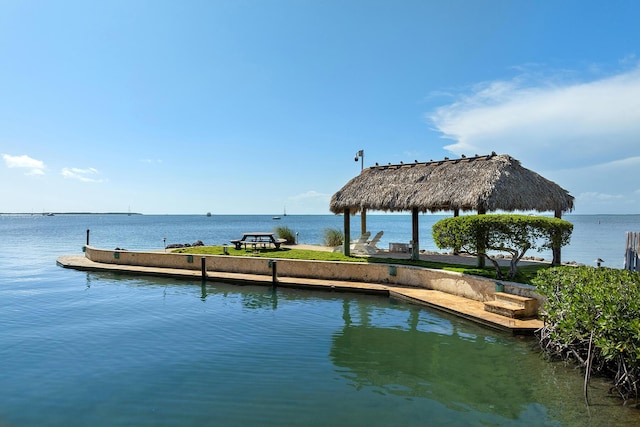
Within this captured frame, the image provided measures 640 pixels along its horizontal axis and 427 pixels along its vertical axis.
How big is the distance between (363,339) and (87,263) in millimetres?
14369

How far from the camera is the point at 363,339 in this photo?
8398 millimetres

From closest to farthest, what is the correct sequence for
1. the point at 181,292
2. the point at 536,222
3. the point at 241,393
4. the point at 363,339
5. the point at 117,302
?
the point at 241,393, the point at 363,339, the point at 536,222, the point at 117,302, the point at 181,292

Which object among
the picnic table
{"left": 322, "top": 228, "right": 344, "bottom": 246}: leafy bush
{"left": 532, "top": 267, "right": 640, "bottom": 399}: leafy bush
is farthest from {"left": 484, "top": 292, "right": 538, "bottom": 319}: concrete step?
{"left": 322, "top": 228, "right": 344, "bottom": 246}: leafy bush

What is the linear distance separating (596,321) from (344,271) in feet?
26.7

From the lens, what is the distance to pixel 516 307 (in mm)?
8953

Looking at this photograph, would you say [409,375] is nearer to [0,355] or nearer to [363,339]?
[363,339]

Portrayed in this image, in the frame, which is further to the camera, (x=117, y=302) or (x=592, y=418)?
(x=117, y=302)

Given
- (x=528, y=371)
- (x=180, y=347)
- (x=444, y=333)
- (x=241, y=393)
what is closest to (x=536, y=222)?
(x=444, y=333)

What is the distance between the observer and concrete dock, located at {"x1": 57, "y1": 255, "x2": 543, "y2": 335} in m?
8.60

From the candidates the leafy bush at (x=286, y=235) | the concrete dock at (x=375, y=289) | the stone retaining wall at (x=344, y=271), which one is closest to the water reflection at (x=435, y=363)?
the concrete dock at (x=375, y=289)

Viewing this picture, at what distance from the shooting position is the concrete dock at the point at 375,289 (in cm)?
860

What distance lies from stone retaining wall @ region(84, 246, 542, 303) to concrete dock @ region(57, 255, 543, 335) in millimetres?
206

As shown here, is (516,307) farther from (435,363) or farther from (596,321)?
(596,321)

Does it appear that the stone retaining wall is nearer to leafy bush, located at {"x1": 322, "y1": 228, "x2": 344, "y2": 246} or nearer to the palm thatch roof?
the palm thatch roof
